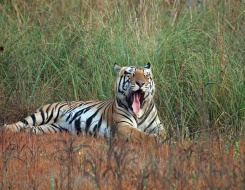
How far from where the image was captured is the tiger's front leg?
23.8 ft

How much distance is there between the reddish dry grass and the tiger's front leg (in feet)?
1.28

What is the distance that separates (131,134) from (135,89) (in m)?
0.59

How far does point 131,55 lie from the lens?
942 cm

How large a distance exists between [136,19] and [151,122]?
6.40 feet

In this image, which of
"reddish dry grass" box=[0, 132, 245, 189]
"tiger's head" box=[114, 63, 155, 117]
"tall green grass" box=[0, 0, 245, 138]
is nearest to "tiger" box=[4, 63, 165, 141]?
"tiger's head" box=[114, 63, 155, 117]

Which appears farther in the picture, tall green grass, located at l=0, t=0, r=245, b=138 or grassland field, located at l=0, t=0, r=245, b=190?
tall green grass, located at l=0, t=0, r=245, b=138

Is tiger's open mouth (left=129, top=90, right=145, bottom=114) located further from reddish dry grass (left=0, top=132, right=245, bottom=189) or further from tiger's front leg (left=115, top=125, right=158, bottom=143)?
reddish dry grass (left=0, top=132, right=245, bottom=189)

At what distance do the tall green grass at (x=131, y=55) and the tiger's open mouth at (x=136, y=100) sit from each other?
1.40ft

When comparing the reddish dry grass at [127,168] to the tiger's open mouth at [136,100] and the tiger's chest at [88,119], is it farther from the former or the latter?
the tiger's chest at [88,119]

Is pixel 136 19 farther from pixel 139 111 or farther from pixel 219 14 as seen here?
pixel 139 111

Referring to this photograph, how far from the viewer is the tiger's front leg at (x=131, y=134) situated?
7241mm

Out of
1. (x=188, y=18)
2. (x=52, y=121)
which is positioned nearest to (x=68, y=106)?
(x=52, y=121)

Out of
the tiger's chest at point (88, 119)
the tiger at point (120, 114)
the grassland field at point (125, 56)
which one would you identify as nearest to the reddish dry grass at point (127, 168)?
the grassland field at point (125, 56)

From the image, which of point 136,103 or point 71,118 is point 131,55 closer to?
point 71,118
